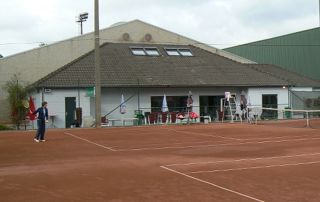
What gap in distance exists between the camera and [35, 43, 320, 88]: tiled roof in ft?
123

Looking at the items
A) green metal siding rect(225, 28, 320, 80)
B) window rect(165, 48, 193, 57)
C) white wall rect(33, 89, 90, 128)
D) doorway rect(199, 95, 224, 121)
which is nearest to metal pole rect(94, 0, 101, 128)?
white wall rect(33, 89, 90, 128)

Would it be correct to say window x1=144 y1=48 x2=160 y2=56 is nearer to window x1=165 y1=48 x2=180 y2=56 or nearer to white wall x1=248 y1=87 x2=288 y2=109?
window x1=165 y1=48 x2=180 y2=56

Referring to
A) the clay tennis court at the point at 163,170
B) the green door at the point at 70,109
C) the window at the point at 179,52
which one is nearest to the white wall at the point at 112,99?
the green door at the point at 70,109

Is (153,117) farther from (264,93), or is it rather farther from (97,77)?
(264,93)

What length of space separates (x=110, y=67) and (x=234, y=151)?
23.8 metres

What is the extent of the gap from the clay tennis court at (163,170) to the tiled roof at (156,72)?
16312 millimetres

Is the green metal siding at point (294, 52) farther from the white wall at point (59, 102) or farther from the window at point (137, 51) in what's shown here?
the white wall at point (59, 102)

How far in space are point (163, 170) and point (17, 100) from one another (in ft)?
89.2

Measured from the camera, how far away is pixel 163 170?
12883 millimetres

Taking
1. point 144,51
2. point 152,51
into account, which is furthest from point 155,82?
point 152,51

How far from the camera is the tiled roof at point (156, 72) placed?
3744 centimetres

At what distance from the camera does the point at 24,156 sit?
52.9 ft

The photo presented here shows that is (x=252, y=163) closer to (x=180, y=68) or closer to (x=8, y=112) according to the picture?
(x=180, y=68)

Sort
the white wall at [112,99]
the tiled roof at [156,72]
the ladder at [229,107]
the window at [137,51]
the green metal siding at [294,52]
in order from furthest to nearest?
the green metal siding at [294,52] → the window at [137,51] → the ladder at [229,107] → the tiled roof at [156,72] → the white wall at [112,99]
